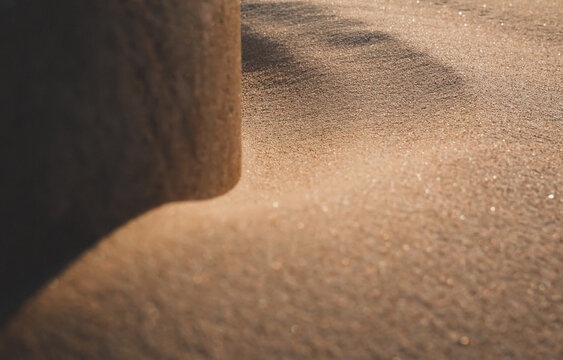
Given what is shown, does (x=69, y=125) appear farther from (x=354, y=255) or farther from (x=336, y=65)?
(x=336, y=65)

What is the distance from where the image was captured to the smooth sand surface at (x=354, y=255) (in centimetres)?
73

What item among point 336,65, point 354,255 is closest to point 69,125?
point 354,255

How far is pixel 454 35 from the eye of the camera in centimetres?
212

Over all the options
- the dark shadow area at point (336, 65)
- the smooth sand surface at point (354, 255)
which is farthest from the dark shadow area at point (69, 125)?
the dark shadow area at point (336, 65)

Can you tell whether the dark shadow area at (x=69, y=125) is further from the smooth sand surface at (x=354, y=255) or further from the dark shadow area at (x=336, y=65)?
the dark shadow area at (x=336, y=65)

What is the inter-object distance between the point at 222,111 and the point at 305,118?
64 centimetres

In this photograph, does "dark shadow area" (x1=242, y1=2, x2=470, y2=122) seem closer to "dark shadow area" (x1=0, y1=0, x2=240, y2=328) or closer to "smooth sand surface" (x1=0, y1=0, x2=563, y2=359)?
"smooth sand surface" (x1=0, y1=0, x2=563, y2=359)

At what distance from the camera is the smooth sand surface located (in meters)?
0.73

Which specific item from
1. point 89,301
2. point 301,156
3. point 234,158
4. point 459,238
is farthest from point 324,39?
point 89,301

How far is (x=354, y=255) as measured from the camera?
853mm

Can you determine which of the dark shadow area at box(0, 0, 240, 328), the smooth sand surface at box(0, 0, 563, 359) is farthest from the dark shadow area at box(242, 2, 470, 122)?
the dark shadow area at box(0, 0, 240, 328)

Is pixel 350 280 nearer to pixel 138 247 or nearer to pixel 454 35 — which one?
pixel 138 247

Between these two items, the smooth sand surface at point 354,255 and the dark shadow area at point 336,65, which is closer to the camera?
the smooth sand surface at point 354,255

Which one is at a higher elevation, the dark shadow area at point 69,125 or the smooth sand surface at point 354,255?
the dark shadow area at point 69,125
